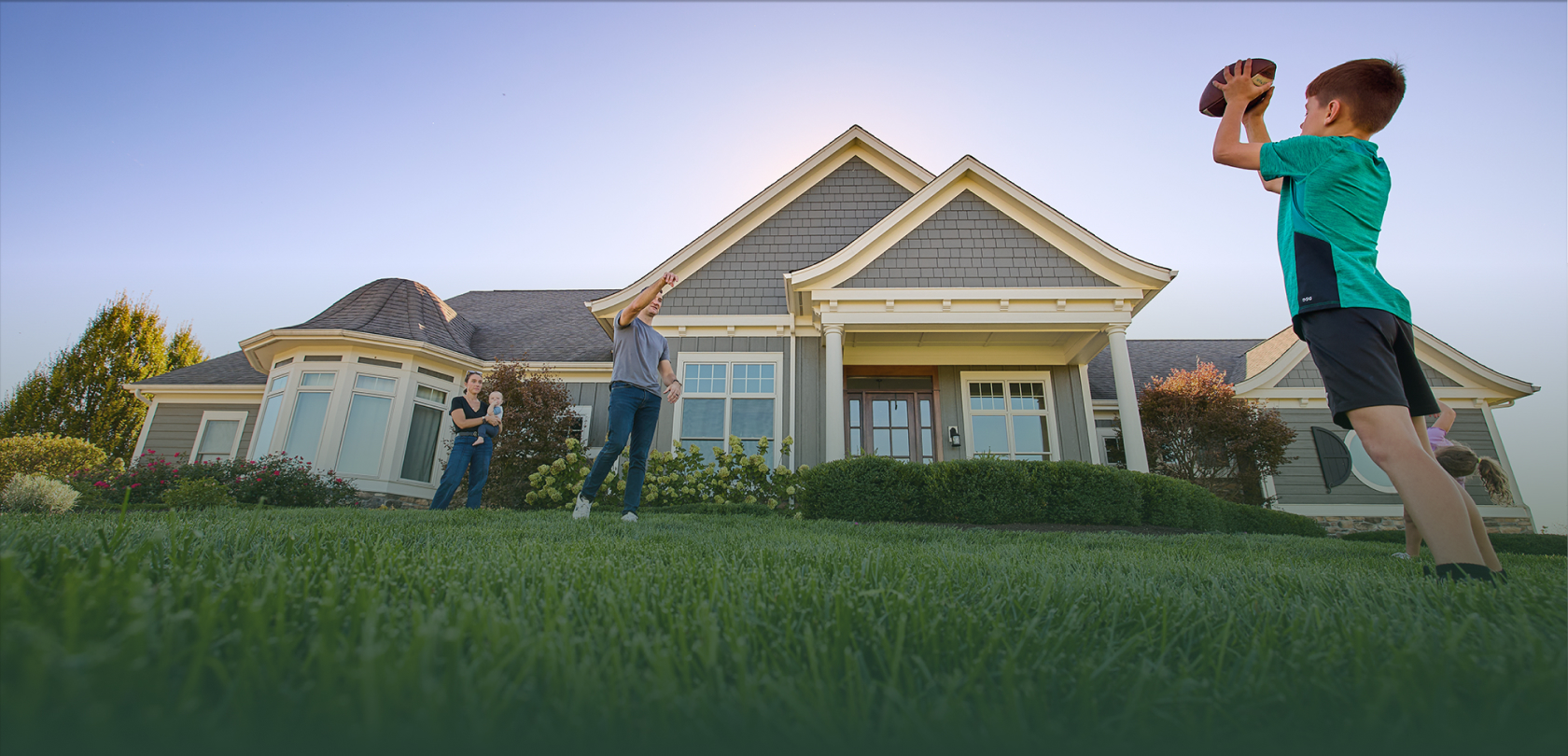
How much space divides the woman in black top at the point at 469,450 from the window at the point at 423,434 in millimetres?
6280

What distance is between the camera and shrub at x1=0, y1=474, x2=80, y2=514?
22.3 ft

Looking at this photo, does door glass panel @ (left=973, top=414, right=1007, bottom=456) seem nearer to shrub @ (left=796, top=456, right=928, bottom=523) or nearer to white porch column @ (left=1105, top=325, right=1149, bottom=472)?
white porch column @ (left=1105, top=325, right=1149, bottom=472)

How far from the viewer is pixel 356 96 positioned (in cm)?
739

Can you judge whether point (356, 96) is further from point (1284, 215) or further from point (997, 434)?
point (997, 434)

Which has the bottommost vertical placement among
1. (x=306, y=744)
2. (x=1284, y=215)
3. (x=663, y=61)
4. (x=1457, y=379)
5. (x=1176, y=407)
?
(x=306, y=744)

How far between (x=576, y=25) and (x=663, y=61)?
1444mm

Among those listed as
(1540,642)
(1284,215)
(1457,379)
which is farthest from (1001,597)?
(1457,379)

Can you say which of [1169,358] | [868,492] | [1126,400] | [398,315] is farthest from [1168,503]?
[398,315]

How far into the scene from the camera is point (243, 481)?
9938mm

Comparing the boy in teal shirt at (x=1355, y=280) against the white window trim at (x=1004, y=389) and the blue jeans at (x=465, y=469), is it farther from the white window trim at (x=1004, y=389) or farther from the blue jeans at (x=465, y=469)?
the white window trim at (x=1004, y=389)

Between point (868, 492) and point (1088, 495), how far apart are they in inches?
110

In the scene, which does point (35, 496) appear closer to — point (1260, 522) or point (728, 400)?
point (728, 400)

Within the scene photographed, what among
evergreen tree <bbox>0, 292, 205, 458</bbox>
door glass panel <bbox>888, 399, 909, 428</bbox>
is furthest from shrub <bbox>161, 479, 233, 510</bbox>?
evergreen tree <bbox>0, 292, 205, 458</bbox>

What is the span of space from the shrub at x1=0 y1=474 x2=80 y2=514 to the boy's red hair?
1117 centimetres
